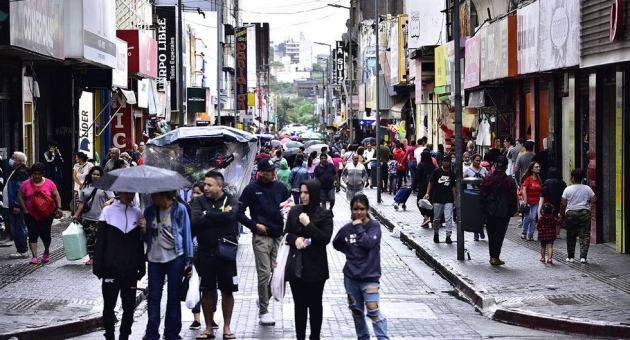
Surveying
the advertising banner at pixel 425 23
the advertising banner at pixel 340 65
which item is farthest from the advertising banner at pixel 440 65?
the advertising banner at pixel 340 65

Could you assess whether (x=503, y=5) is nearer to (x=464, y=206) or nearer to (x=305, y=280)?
(x=464, y=206)

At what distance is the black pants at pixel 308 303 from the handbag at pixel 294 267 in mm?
90

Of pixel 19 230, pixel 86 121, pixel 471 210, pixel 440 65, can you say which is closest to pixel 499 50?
pixel 471 210

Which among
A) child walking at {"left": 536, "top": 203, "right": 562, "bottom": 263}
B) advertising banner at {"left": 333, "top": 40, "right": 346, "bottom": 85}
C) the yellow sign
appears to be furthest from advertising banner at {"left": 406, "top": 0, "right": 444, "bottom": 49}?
advertising banner at {"left": 333, "top": 40, "right": 346, "bottom": 85}

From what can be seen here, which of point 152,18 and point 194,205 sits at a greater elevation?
point 152,18

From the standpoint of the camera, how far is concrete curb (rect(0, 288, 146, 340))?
471 inches

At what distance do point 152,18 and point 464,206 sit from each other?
36570mm

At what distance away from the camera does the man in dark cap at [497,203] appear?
1775 centimetres

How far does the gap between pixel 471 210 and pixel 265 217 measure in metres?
7.14

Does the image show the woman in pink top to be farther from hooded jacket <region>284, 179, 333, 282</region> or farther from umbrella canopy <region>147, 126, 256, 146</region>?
hooded jacket <region>284, 179, 333, 282</region>

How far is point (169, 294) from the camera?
36.6 feet

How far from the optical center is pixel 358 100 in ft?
273

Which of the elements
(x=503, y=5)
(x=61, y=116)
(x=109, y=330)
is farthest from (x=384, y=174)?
(x=109, y=330)

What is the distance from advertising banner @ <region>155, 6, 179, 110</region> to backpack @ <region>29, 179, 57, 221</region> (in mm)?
34275
